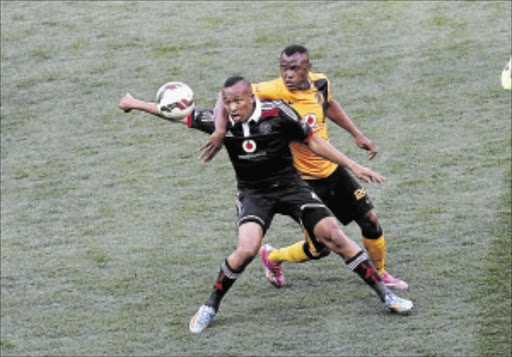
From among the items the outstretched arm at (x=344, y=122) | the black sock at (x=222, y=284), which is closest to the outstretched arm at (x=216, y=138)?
the black sock at (x=222, y=284)

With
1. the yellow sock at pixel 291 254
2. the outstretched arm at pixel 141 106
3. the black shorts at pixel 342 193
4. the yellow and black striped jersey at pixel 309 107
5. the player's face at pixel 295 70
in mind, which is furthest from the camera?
the yellow sock at pixel 291 254

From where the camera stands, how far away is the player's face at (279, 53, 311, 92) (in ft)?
30.4

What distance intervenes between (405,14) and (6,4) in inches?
236

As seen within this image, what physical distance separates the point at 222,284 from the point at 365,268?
1.16 metres

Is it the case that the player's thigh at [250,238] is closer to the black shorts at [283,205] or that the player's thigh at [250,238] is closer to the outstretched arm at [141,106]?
the black shorts at [283,205]

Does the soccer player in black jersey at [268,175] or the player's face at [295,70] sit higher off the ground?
the player's face at [295,70]

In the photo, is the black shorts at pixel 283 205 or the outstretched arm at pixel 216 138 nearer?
the outstretched arm at pixel 216 138

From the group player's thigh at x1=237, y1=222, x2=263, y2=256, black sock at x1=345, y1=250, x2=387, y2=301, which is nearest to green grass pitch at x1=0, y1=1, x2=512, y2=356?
black sock at x1=345, y1=250, x2=387, y2=301

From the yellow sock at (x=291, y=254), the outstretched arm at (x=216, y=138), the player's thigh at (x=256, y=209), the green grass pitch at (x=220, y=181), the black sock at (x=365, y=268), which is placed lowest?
the green grass pitch at (x=220, y=181)

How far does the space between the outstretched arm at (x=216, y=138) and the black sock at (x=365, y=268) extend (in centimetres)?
142

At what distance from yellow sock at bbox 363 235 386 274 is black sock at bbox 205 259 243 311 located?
4.10ft

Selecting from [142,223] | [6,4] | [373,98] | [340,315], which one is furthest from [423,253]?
[6,4]

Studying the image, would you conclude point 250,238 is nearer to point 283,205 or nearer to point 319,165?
point 283,205

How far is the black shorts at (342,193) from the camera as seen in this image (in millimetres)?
9641
